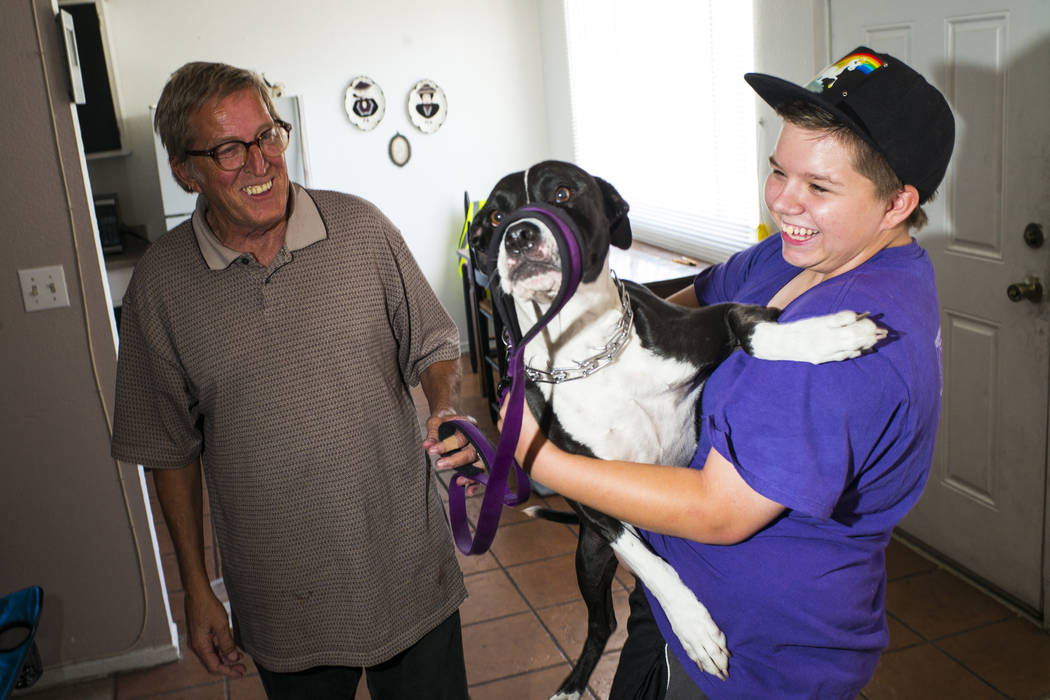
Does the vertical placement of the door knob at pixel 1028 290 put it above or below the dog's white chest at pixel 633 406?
below

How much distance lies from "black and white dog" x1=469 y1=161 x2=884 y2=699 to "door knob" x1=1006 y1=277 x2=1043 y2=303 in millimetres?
1861

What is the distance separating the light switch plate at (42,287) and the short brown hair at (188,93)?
122 centimetres

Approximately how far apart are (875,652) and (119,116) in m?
5.59

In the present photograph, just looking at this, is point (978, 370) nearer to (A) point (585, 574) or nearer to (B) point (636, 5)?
(A) point (585, 574)

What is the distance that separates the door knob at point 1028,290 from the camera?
8.14 ft

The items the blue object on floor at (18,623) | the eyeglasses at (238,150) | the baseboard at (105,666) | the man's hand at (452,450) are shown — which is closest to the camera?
the man's hand at (452,450)

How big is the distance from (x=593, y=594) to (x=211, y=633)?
2.55 feet

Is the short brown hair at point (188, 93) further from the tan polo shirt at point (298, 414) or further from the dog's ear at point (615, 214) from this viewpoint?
the dog's ear at point (615, 214)

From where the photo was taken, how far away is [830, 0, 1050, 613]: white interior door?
7.95 feet

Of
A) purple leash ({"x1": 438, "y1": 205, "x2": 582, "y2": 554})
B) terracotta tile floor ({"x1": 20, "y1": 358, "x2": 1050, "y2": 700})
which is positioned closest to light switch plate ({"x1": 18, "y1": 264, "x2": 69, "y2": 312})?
terracotta tile floor ({"x1": 20, "y1": 358, "x2": 1050, "y2": 700})

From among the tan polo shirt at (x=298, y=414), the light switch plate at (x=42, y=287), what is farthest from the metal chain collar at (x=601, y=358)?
the light switch plate at (x=42, y=287)

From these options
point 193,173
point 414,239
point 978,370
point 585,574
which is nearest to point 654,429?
point 585,574

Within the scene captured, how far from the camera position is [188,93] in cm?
151

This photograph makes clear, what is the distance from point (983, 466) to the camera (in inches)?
110
